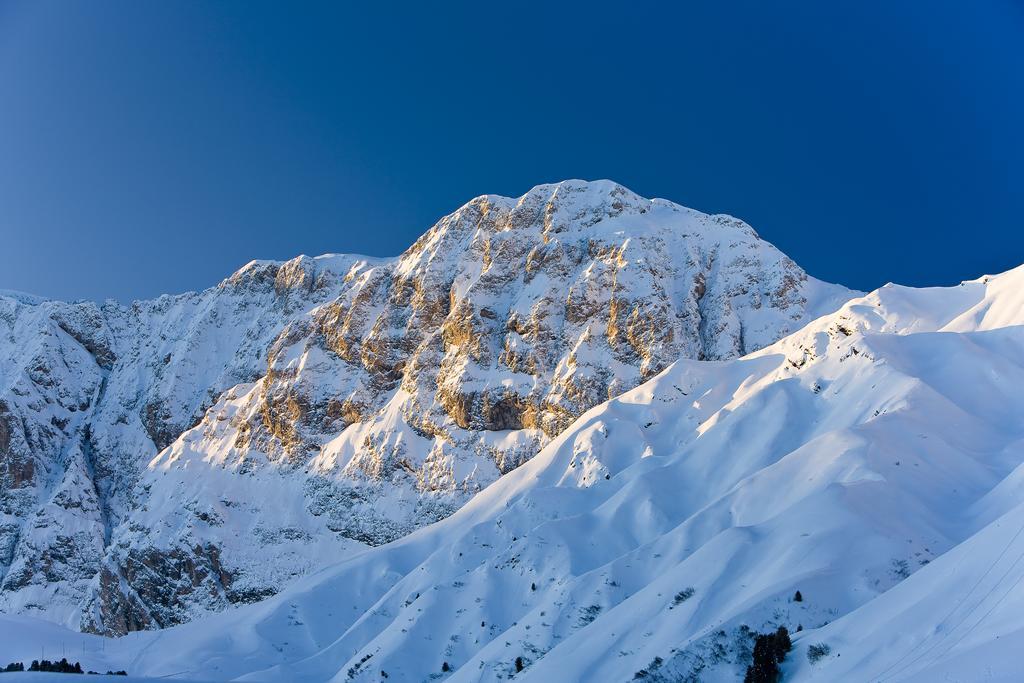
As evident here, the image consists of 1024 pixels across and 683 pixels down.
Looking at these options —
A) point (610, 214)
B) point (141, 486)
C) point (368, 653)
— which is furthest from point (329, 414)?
point (368, 653)

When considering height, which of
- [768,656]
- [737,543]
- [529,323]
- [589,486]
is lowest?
[768,656]

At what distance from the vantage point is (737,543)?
67.8 meters

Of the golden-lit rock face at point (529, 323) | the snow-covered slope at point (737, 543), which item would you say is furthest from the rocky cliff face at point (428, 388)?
the snow-covered slope at point (737, 543)

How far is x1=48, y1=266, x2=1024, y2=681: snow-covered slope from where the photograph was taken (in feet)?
152

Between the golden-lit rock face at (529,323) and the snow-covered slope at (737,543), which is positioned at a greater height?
the golden-lit rock face at (529,323)

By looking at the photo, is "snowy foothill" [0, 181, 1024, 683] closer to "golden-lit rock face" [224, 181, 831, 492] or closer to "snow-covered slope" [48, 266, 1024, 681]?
"snow-covered slope" [48, 266, 1024, 681]

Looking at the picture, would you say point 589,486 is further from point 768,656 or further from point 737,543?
point 768,656

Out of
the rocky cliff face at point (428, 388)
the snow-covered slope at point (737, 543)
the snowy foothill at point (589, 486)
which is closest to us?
the snow-covered slope at point (737, 543)

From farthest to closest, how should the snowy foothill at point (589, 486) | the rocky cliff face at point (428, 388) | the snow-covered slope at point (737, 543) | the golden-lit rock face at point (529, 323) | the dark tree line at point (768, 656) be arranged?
the golden-lit rock face at point (529, 323)
the rocky cliff face at point (428, 388)
the snowy foothill at point (589, 486)
the snow-covered slope at point (737, 543)
the dark tree line at point (768, 656)

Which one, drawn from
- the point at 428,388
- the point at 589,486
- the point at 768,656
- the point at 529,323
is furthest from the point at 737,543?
the point at 428,388

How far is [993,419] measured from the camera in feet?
296

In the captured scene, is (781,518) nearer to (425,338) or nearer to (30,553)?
(425,338)

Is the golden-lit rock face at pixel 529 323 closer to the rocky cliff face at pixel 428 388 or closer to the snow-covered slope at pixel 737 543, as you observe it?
the rocky cliff face at pixel 428 388

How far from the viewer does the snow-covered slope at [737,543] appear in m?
46.4
